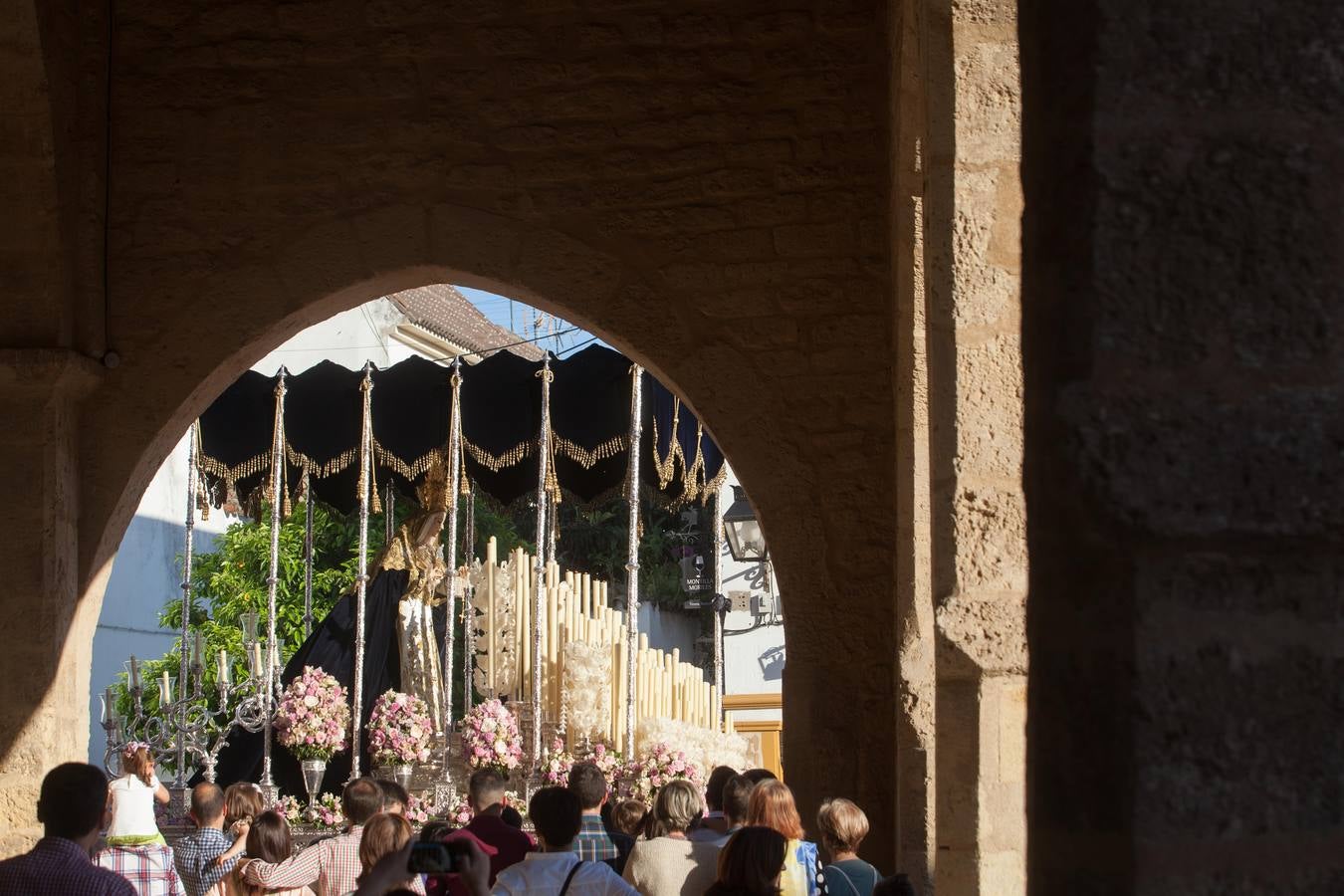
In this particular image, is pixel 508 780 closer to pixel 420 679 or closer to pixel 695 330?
pixel 420 679

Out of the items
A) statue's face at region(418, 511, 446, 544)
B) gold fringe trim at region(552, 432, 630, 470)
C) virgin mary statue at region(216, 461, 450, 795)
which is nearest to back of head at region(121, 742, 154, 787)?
gold fringe trim at region(552, 432, 630, 470)

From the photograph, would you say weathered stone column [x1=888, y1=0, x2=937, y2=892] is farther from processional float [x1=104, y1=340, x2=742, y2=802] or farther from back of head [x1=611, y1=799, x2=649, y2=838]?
processional float [x1=104, y1=340, x2=742, y2=802]

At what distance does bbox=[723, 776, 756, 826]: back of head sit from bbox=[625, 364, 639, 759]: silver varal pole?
333cm

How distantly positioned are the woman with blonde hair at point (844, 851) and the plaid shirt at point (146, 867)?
1920mm

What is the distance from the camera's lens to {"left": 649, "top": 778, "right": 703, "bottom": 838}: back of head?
166 inches

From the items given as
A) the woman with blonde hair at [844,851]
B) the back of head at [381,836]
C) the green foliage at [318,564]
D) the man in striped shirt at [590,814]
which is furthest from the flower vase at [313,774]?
the green foliage at [318,564]

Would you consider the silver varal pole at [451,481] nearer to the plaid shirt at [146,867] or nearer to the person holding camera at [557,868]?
the plaid shirt at [146,867]

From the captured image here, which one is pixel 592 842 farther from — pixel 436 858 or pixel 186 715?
pixel 186 715

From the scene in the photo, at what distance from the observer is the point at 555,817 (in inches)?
136

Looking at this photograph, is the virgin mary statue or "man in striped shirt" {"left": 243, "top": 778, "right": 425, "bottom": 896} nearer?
"man in striped shirt" {"left": 243, "top": 778, "right": 425, "bottom": 896}

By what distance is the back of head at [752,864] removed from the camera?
3041 millimetres

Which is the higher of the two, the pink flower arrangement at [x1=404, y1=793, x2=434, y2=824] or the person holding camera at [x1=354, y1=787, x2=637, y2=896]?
the person holding camera at [x1=354, y1=787, x2=637, y2=896]

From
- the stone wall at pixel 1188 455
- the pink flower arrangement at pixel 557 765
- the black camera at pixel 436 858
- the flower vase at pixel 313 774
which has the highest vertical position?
the stone wall at pixel 1188 455

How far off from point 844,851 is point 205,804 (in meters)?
2.19
